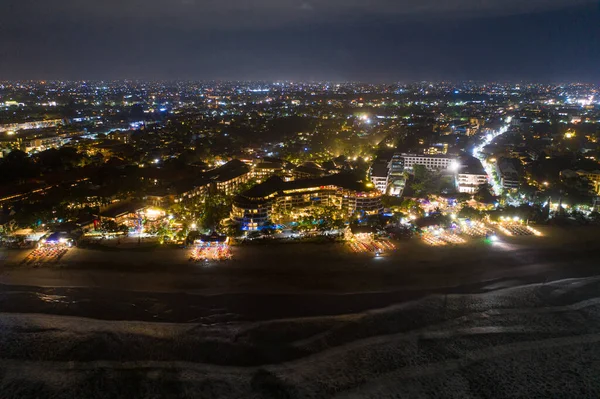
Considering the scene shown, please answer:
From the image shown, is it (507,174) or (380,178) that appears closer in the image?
(380,178)

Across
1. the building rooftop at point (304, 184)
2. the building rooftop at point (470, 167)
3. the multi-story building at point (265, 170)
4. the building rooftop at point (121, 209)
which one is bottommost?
the building rooftop at point (121, 209)

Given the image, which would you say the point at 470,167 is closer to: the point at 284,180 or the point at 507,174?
the point at 507,174

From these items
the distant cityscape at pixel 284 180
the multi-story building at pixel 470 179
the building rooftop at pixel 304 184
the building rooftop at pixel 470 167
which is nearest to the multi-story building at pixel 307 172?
the distant cityscape at pixel 284 180

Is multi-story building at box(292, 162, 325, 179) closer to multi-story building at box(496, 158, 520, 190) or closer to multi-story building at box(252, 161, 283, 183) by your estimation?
multi-story building at box(252, 161, 283, 183)

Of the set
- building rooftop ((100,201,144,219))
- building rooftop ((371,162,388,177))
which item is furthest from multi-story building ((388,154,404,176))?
building rooftop ((100,201,144,219))

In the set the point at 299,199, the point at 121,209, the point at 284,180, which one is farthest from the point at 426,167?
the point at 121,209

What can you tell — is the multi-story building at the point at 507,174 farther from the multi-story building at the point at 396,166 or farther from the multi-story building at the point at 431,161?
the multi-story building at the point at 396,166

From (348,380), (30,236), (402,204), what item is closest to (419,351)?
(348,380)
